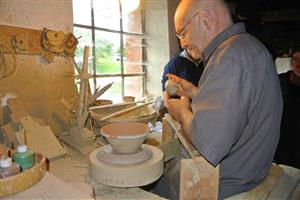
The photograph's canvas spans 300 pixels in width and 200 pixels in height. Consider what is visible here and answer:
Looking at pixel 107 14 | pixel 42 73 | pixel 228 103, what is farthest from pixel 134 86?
pixel 228 103

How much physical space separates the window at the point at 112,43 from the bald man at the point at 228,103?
4.31ft

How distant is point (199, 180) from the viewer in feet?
3.82

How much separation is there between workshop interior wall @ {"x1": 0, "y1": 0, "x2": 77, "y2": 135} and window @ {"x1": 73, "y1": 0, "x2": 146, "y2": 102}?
45 centimetres

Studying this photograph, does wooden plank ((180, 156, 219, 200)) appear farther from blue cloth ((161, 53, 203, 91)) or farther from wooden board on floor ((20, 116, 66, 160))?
blue cloth ((161, 53, 203, 91))

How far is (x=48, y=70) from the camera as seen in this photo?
1.82m

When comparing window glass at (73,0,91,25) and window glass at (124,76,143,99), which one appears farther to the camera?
window glass at (124,76,143,99)

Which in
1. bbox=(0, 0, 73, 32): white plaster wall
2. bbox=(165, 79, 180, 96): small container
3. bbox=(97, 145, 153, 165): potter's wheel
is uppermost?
bbox=(0, 0, 73, 32): white plaster wall

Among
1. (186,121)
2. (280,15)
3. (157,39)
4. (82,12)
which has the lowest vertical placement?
(186,121)

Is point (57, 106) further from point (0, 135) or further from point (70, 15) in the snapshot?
point (70, 15)

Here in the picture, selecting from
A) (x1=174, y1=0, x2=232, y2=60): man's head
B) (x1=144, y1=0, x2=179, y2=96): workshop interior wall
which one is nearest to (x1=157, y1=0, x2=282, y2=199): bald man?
(x1=174, y1=0, x2=232, y2=60): man's head

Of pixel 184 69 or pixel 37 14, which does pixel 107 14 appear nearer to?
pixel 184 69

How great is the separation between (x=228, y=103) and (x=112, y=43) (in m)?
1.99

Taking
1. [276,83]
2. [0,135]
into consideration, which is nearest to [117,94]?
[0,135]

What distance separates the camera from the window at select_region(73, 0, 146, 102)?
8.24 feet
